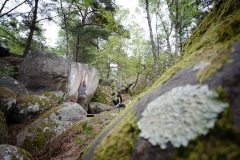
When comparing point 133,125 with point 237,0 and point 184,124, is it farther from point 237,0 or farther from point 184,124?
point 237,0

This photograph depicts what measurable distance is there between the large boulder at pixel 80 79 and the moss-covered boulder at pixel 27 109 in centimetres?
395

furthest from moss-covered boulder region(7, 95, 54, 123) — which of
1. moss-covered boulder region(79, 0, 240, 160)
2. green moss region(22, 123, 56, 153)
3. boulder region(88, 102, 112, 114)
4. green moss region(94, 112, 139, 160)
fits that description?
moss-covered boulder region(79, 0, 240, 160)

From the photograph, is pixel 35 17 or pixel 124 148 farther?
pixel 35 17

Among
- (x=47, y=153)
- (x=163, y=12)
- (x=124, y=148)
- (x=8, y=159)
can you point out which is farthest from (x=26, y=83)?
(x=163, y=12)

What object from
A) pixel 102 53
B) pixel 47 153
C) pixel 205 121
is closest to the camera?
pixel 205 121

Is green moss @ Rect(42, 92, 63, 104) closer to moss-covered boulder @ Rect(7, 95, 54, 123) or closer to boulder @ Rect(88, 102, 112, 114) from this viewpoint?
moss-covered boulder @ Rect(7, 95, 54, 123)

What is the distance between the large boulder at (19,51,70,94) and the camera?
35.2 feet

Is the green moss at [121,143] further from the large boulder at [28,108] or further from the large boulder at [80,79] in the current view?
the large boulder at [80,79]

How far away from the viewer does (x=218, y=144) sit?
1.01 metres

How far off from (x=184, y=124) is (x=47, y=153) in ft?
15.9

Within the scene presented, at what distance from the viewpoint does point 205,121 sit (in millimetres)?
1081

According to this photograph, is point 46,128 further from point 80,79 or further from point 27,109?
point 80,79

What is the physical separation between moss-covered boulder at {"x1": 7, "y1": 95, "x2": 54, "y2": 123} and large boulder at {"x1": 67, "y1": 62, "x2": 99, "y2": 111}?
3.95 meters

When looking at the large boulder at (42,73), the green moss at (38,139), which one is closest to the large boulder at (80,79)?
the large boulder at (42,73)
